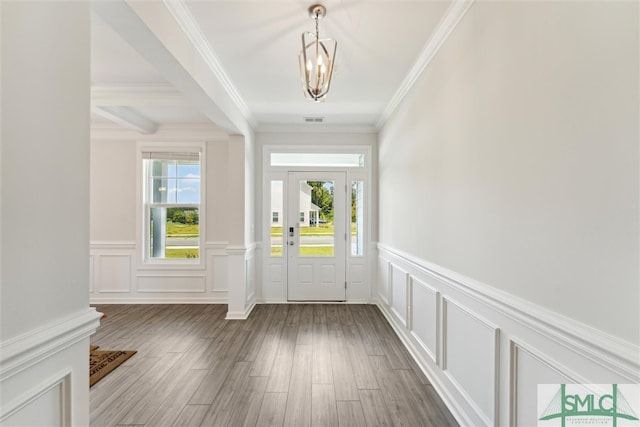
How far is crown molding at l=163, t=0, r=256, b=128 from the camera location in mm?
2018

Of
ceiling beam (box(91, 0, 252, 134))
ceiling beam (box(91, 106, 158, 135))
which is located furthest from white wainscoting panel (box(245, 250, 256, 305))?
ceiling beam (box(91, 106, 158, 135))

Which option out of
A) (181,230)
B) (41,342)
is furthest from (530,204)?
(181,230)

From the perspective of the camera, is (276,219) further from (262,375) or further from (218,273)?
(262,375)

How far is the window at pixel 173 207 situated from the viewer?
4922mm

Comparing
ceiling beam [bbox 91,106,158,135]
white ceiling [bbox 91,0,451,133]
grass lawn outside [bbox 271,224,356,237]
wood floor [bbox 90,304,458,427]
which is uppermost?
white ceiling [bbox 91,0,451,133]

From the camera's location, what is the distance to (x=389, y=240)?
4051 mm

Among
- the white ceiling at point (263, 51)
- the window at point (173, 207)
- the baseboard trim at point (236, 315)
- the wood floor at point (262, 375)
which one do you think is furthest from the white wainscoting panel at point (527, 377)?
the window at point (173, 207)

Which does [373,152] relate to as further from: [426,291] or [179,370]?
[179,370]

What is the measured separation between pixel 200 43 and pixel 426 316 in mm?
2943

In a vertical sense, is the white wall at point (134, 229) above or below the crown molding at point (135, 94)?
below

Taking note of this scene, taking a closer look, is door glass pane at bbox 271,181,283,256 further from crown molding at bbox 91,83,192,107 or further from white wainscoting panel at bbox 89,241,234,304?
crown molding at bbox 91,83,192,107

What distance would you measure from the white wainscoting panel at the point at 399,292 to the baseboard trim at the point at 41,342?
277 cm

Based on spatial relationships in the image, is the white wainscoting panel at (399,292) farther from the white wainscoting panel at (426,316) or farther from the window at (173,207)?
the window at (173,207)

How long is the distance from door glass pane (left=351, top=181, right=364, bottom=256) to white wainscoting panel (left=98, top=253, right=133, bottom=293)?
11.6ft
